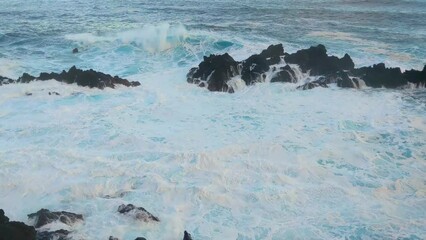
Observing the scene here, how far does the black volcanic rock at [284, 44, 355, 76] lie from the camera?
53.9 ft

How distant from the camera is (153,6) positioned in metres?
37.8

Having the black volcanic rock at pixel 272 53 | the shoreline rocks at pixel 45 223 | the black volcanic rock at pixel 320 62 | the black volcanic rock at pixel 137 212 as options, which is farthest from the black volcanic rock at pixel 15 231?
the black volcanic rock at pixel 272 53

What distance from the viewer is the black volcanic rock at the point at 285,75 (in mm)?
15938

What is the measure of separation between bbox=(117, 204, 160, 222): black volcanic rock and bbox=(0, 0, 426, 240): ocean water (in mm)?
147

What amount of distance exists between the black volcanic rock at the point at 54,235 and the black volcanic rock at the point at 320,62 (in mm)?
11859

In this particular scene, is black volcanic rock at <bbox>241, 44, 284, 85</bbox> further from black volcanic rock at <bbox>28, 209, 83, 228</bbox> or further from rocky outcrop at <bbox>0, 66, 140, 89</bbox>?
black volcanic rock at <bbox>28, 209, 83, 228</bbox>

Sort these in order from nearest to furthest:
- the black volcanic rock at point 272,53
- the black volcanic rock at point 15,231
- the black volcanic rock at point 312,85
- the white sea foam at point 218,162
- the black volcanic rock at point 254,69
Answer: the black volcanic rock at point 15,231 < the white sea foam at point 218,162 < the black volcanic rock at point 312,85 < the black volcanic rock at point 254,69 < the black volcanic rock at point 272,53

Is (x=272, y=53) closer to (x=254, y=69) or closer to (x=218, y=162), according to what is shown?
(x=254, y=69)

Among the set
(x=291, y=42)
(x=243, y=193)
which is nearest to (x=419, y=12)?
(x=291, y=42)

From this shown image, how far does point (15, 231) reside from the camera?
6.33 m

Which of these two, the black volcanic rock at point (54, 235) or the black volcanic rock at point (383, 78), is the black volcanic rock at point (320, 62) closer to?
the black volcanic rock at point (383, 78)

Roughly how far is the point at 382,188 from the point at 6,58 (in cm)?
1730

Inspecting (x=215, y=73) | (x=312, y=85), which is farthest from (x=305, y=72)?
(x=215, y=73)

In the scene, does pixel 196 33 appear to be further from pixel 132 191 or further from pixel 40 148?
pixel 132 191
